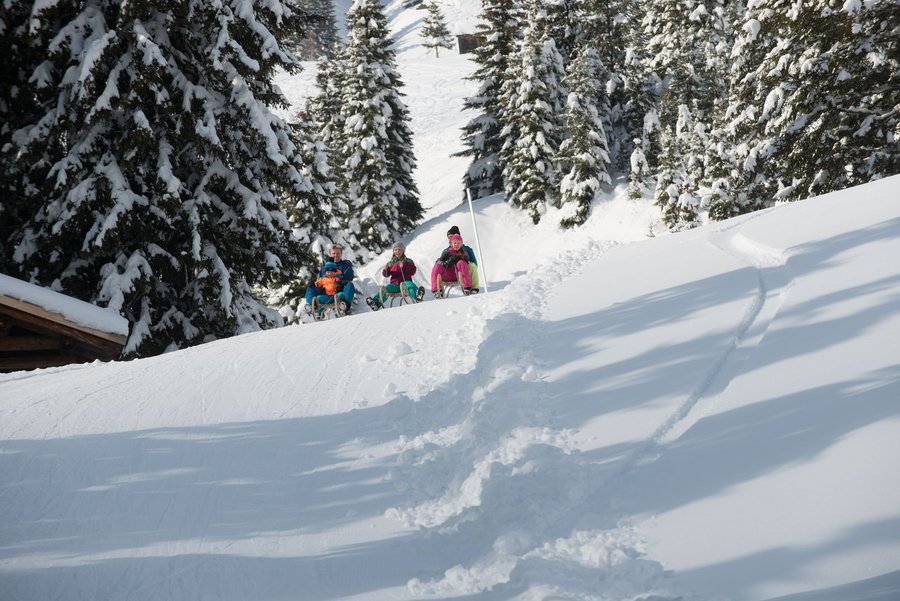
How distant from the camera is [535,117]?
31281 millimetres

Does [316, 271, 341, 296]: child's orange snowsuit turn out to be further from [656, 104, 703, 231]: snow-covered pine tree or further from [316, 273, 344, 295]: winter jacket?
[656, 104, 703, 231]: snow-covered pine tree

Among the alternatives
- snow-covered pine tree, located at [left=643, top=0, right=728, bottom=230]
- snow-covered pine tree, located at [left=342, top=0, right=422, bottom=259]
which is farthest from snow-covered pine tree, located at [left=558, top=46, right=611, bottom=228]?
snow-covered pine tree, located at [left=342, top=0, right=422, bottom=259]

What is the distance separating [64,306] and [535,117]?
27.4 m

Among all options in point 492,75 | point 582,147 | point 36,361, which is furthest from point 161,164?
point 492,75

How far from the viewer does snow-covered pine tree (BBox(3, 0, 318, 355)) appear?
33.1ft

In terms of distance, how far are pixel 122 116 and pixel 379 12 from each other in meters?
24.4

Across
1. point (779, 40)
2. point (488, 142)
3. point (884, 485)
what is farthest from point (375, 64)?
point (884, 485)

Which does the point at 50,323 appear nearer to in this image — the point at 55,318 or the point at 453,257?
the point at 55,318

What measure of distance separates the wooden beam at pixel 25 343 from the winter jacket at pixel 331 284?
19.7 feet

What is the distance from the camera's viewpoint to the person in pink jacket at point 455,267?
13.0 metres

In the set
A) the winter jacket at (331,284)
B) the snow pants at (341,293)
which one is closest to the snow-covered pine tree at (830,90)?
the snow pants at (341,293)

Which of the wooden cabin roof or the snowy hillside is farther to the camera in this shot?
the wooden cabin roof

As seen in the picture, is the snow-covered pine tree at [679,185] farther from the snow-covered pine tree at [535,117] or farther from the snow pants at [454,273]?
the snow pants at [454,273]

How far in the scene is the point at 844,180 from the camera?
15945mm
